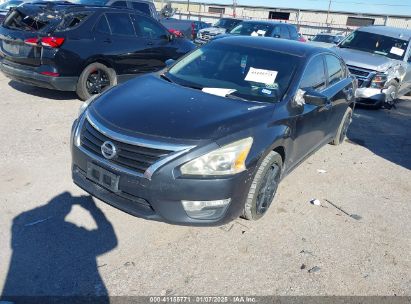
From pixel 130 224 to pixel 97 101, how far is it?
4.05 feet

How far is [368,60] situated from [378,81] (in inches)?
24.1

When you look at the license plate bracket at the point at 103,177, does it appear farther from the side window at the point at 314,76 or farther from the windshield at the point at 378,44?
the windshield at the point at 378,44

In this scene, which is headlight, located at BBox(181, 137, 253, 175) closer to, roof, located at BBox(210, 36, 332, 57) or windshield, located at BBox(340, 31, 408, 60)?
roof, located at BBox(210, 36, 332, 57)

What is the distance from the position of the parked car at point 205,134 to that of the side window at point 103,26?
3139 millimetres

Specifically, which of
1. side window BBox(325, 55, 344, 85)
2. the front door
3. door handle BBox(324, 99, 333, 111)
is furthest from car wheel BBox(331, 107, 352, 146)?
door handle BBox(324, 99, 333, 111)

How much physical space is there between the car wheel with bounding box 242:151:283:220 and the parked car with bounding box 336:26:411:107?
227 inches

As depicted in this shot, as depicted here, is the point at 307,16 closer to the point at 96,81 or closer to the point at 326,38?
the point at 326,38

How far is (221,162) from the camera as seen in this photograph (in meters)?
3.01

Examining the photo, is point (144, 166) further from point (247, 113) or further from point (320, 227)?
point (320, 227)

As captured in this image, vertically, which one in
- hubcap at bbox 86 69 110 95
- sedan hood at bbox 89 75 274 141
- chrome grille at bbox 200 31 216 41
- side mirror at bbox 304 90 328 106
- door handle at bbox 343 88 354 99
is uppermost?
side mirror at bbox 304 90 328 106

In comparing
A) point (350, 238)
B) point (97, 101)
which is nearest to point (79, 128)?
point (97, 101)

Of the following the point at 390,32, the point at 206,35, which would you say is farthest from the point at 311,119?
the point at 206,35

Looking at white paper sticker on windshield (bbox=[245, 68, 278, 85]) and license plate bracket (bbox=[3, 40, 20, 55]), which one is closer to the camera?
white paper sticker on windshield (bbox=[245, 68, 278, 85])

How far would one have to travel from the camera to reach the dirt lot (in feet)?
9.35
